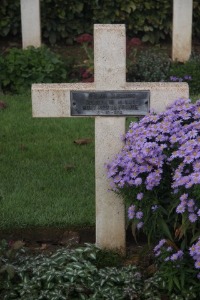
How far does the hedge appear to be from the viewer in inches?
416

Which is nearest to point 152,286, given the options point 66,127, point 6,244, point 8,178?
point 6,244

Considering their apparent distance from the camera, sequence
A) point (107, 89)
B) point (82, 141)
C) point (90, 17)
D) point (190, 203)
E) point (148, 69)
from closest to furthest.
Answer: point (190, 203)
point (107, 89)
point (82, 141)
point (148, 69)
point (90, 17)

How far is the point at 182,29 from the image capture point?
31.5 ft

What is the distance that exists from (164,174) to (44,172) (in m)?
1.93

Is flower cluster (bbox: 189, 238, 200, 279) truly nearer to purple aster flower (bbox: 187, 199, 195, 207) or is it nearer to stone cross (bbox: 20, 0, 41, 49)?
purple aster flower (bbox: 187, 199, 195, 207)

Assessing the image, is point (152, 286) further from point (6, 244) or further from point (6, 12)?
point (6, 12)

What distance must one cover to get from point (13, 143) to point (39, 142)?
0.71ft

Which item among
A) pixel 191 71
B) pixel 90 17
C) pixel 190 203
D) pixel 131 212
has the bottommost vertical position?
pixel 131 212

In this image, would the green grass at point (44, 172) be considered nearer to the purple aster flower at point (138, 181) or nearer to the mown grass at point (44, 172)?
the mown grass at point (44, 172)

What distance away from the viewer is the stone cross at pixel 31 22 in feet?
31.2

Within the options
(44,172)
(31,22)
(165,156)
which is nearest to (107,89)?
(165,156)

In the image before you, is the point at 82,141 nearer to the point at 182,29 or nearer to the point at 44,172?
the point at 44,172

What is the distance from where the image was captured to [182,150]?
13.5 ft

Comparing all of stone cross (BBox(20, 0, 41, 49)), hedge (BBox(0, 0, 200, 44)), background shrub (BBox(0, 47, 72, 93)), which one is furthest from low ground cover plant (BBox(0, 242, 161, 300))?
hedge (BBox(0, 0, 200, 44))
